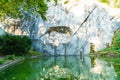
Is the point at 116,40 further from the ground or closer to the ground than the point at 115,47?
further from the ground

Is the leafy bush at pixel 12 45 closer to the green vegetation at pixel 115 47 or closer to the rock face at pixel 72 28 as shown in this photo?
the rock face at pixel 72 28

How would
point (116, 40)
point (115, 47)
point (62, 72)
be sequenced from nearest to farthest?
point (62, 72) < point (115, 47) < point (116, 40)

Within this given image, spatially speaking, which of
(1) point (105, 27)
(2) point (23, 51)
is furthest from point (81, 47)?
(2) point (23, 51)

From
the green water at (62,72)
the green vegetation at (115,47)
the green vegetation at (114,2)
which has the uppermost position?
the green vegetation at (114,2)

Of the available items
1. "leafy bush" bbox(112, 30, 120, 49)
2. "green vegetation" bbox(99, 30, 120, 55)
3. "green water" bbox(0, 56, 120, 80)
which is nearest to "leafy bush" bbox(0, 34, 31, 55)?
"green vegetation" bbox(99, 30, 120, 55)

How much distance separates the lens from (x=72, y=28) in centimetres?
4084

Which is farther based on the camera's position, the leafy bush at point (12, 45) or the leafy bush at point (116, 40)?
the leafy bush at point (116, 40)

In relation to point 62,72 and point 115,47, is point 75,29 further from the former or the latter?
point 62,72

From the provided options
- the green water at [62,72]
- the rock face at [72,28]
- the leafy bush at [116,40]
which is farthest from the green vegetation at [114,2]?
the green water at [62,72]

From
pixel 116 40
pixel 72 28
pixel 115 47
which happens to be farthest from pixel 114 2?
pixel 115 47

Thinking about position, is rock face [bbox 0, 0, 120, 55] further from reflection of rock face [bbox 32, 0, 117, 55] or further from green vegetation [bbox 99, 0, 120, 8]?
green vegetation [bbox 99, 0, 120, 8]

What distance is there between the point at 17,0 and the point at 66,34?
87.4ft

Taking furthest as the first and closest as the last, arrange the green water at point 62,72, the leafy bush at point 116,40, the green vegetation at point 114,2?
the green vegetation at point 114,2 < the leafy bush at point 116,40 < the green water at point 62,72

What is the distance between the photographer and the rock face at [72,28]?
132 ft
